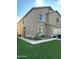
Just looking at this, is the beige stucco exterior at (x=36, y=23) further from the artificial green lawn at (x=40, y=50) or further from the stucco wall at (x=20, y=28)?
the artificial green lawn at (x=40, y=50)

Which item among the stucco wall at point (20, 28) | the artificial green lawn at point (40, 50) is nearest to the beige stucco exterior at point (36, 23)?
the stucco wall at point (20, 28)

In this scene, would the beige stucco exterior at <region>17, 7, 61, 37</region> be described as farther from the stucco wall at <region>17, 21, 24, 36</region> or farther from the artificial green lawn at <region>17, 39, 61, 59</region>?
the artificial green lawn at <region>17, 39, 61, 59</region>

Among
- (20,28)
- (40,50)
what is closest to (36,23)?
(20,28)
